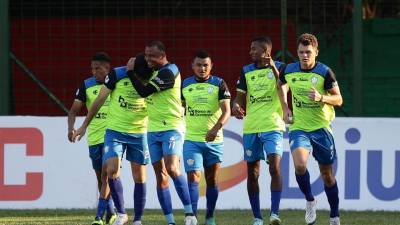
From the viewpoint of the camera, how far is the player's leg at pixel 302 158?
40.9ft

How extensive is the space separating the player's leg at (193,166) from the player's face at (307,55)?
1767 mm

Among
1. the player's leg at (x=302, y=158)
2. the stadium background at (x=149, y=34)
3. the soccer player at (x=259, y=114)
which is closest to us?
the player's leg at (x=302, y=158)

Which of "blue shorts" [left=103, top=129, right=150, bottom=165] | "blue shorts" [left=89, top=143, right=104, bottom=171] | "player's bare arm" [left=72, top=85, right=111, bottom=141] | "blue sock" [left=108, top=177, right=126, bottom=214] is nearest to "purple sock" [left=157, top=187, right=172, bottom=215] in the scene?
"blue shorts" [left=103, top=129, right=150, bottom=165]

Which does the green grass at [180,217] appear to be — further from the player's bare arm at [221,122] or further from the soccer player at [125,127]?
the player's bare arm at [221,122]

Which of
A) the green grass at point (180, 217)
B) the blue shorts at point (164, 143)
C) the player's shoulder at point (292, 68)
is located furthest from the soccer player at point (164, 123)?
the green grass at point (180, 217)

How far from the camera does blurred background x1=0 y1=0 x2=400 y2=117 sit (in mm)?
18766

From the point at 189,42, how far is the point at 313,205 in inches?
276

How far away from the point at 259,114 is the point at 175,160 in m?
1.25

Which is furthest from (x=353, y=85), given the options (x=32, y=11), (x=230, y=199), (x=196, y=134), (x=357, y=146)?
(x=32, y=11)

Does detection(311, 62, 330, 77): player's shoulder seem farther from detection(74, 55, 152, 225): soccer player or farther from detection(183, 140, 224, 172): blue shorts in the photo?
detection(74, 55, 152, 225): soccer player

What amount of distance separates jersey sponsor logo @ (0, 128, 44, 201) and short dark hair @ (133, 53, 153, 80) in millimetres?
3830

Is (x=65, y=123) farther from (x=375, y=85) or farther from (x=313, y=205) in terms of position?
(x=375, y=85)

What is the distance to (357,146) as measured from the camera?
15.8 meters

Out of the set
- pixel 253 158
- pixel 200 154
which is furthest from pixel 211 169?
pixel 253 158
